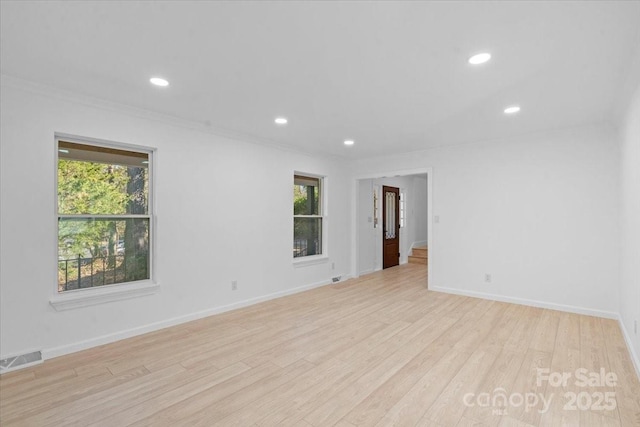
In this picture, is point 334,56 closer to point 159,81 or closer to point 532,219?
point 159,81

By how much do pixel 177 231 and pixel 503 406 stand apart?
11.8 ft

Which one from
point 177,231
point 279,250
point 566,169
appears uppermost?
point 566,169

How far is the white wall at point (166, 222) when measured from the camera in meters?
2.71

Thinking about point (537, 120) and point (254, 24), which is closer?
point (254, 24)

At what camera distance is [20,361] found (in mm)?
2678

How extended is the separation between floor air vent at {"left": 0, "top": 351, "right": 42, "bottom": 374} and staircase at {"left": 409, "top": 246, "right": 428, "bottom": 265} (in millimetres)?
7585

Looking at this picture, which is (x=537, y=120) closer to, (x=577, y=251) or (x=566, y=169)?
(x=566, y=169)

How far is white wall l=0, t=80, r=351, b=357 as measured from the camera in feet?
8.89

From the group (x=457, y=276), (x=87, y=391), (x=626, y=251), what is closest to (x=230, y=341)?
(x=87, y=391)

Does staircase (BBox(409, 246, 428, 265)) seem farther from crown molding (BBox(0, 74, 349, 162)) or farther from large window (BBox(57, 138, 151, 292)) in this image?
large window (BBox(57, 138, 151, 292))

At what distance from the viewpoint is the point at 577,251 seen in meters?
4.07

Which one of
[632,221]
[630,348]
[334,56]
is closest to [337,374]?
[334,56]

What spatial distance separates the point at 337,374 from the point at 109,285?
259 cm

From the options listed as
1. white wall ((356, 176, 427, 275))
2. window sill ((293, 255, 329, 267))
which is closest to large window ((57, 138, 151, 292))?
window sill ((293, 255, 329, 267))
